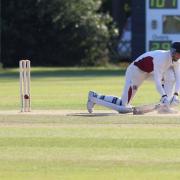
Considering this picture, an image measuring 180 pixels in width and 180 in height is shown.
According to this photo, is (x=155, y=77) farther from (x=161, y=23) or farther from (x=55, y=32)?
(x=55, y=32)

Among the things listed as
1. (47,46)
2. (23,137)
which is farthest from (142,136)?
(47,46)

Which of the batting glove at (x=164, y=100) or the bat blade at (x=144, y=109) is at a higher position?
the batting glove at (x=164, y=100)

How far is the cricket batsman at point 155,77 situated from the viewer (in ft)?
52.2

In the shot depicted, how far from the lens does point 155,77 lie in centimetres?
1591

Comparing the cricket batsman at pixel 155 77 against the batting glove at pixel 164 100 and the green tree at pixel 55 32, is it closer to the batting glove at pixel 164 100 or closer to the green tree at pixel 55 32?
the batting glove at pixel 164 100

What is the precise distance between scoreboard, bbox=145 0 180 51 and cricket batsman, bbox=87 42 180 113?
83.9 feet

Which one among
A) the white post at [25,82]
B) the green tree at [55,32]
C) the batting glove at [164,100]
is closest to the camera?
the batting glove at [164,100]

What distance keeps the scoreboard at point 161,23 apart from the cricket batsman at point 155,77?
25.6 meters

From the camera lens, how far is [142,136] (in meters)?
12.7

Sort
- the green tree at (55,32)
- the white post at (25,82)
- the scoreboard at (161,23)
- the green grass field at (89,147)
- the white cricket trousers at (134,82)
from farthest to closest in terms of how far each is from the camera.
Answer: the green tree at (55,32) → the scoreboard at (161,23) → the white post at (25,82) → the white cricket trousers at (134,82) → the green grass field at (89,147)

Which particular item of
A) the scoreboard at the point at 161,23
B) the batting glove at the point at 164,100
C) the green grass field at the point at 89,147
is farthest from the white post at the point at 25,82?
the scoreboard at the point at 161,23

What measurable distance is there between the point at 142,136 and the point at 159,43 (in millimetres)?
29876

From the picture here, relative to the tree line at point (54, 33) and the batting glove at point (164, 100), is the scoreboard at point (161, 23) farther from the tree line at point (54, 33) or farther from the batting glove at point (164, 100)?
the batting glove at point (164, 100)

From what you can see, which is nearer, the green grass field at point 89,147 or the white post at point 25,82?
the green grass field at point 89,147
